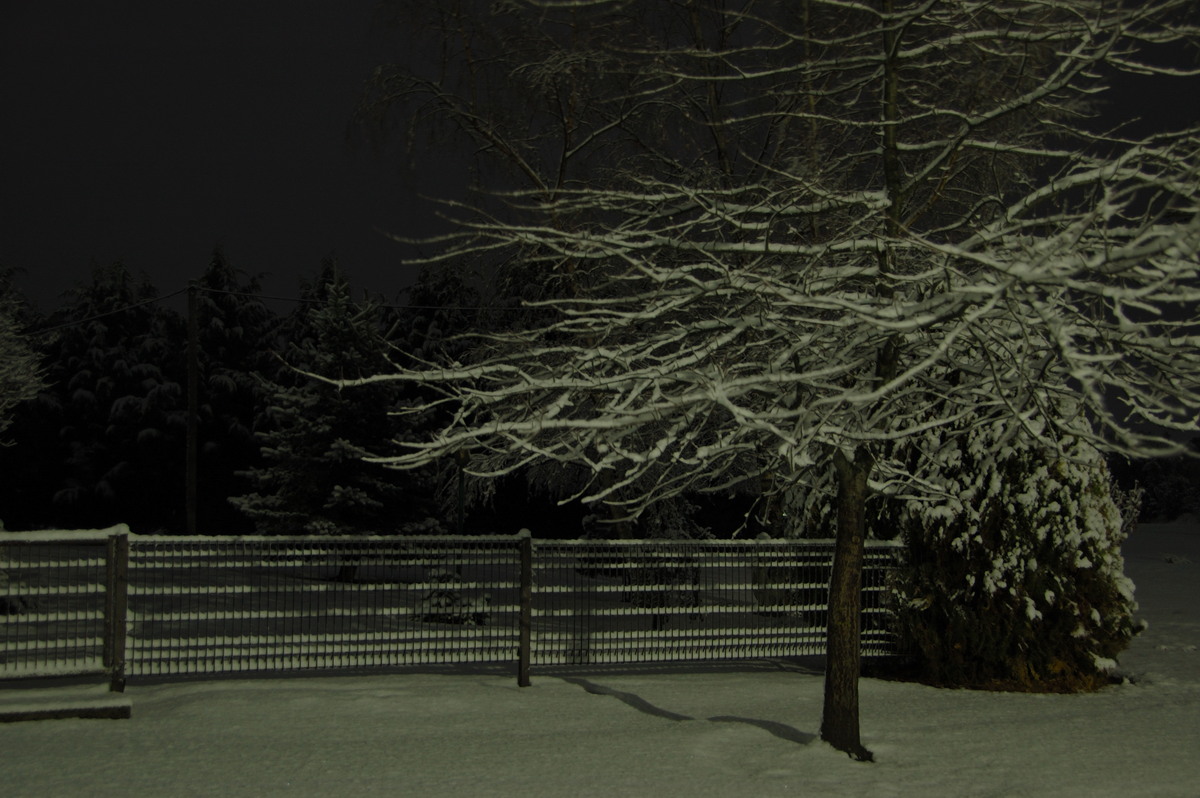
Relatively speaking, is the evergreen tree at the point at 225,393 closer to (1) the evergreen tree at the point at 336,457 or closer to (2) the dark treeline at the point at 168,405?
(2) the dark treeline at the point at 168,405

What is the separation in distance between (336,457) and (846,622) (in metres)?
18.5

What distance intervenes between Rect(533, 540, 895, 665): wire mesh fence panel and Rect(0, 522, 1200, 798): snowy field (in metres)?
0.38

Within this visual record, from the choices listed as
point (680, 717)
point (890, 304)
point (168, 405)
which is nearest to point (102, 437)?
point (168, 405)

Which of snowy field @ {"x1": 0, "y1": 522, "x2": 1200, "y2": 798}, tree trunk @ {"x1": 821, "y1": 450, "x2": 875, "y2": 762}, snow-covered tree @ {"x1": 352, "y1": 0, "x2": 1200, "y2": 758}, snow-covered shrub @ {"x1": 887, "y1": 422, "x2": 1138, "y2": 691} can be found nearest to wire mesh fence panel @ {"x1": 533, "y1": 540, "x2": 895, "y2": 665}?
snowy field @ {"x1": 0, "y1": 522, "x2": 1200, "y2": 798}

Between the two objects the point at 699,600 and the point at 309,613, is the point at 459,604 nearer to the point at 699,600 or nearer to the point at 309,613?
the point at 309,613

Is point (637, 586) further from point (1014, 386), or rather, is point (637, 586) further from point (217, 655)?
point (1014, 386)

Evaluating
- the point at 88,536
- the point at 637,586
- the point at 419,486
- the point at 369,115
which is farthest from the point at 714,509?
the point at 88,536

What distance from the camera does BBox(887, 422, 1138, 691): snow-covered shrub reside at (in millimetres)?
9594

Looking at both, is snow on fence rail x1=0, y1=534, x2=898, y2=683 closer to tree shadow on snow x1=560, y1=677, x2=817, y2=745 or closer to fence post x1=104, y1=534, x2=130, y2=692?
fence post x1=104, y1=534, x2=130, y2=692

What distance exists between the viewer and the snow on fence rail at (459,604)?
8906 millimetres

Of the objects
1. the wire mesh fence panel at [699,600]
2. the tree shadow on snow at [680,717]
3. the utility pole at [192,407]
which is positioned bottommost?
the tree shadow on snow at [680,717]

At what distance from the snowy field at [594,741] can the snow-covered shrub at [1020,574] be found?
370 millimetres

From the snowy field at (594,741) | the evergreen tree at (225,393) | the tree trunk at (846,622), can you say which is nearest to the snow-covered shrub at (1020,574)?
the snowy field at (594,741)

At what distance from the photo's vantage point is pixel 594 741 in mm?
7449
